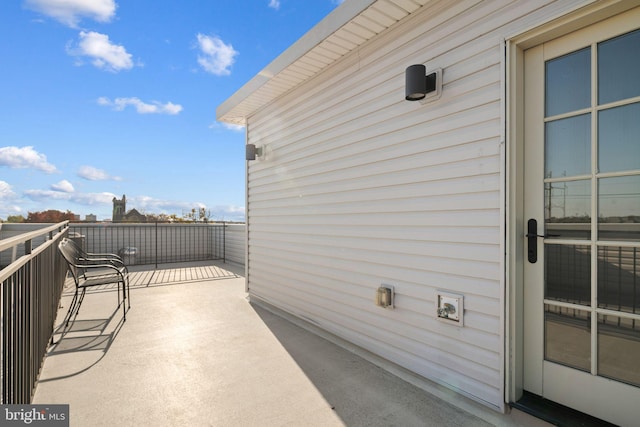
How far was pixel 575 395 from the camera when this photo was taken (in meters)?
1.68

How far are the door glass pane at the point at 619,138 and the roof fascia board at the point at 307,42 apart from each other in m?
1.65

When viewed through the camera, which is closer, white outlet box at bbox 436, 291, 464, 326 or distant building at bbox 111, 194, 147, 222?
white outlet box at bbox 436, 291, 464, 326

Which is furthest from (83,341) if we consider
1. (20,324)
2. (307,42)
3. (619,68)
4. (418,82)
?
(619,68)

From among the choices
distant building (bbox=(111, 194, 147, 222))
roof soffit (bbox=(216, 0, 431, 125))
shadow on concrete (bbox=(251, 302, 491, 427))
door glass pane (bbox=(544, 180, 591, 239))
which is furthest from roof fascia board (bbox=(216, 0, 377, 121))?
distant building (bbox=(111, 194, 147, 222))

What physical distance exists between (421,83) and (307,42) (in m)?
1.32

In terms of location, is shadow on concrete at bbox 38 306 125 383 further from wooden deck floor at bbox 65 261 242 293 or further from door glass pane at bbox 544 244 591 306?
door glass pane at bbox 544 244 591 306

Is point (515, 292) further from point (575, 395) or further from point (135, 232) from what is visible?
point (135, 232)

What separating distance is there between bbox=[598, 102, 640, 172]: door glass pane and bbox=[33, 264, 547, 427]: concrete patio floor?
1.45 meters

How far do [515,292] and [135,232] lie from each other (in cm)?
842

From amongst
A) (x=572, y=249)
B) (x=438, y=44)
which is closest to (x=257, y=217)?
(x=438, y=44)

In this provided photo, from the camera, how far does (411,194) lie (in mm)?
2352

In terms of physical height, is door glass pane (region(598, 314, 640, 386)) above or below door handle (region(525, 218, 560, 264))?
below

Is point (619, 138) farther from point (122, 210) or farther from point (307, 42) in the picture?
point (122, 210)

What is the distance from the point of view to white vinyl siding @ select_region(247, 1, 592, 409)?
1.88 metres
